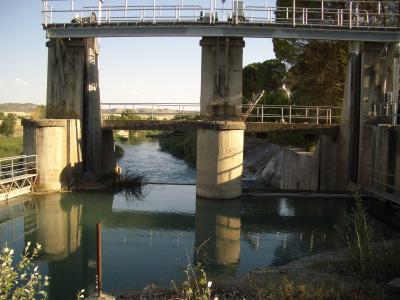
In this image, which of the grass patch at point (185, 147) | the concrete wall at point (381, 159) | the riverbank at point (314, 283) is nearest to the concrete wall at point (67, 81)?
the concrete wall at point (381, 159)

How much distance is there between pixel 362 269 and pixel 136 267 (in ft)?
17.9

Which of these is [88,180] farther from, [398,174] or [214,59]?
[398,174]

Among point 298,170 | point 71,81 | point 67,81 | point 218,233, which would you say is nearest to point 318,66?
point 298,170

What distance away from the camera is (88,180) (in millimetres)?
22562

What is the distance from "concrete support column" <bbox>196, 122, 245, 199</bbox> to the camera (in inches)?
758

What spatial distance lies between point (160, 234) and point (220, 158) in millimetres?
5346

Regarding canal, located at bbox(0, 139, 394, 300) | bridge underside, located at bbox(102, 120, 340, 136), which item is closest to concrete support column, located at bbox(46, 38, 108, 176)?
bridge underside, located at bbox(102, 120, 340, 136)

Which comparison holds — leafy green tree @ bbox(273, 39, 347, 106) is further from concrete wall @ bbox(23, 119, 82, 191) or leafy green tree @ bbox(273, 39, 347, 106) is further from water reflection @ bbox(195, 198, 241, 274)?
concrete wall @ bbox(23, 119, 82, 191)

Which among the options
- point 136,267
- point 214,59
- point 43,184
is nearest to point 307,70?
point 214,59

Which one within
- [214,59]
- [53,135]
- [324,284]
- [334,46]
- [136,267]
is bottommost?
[136,267]

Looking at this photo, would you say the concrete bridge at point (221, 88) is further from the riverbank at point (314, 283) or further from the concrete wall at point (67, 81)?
the riverbank at point (314, 283)

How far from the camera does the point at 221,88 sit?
20.8m

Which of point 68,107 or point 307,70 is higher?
point 307,70

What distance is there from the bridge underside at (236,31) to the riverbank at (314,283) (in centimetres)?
1242
